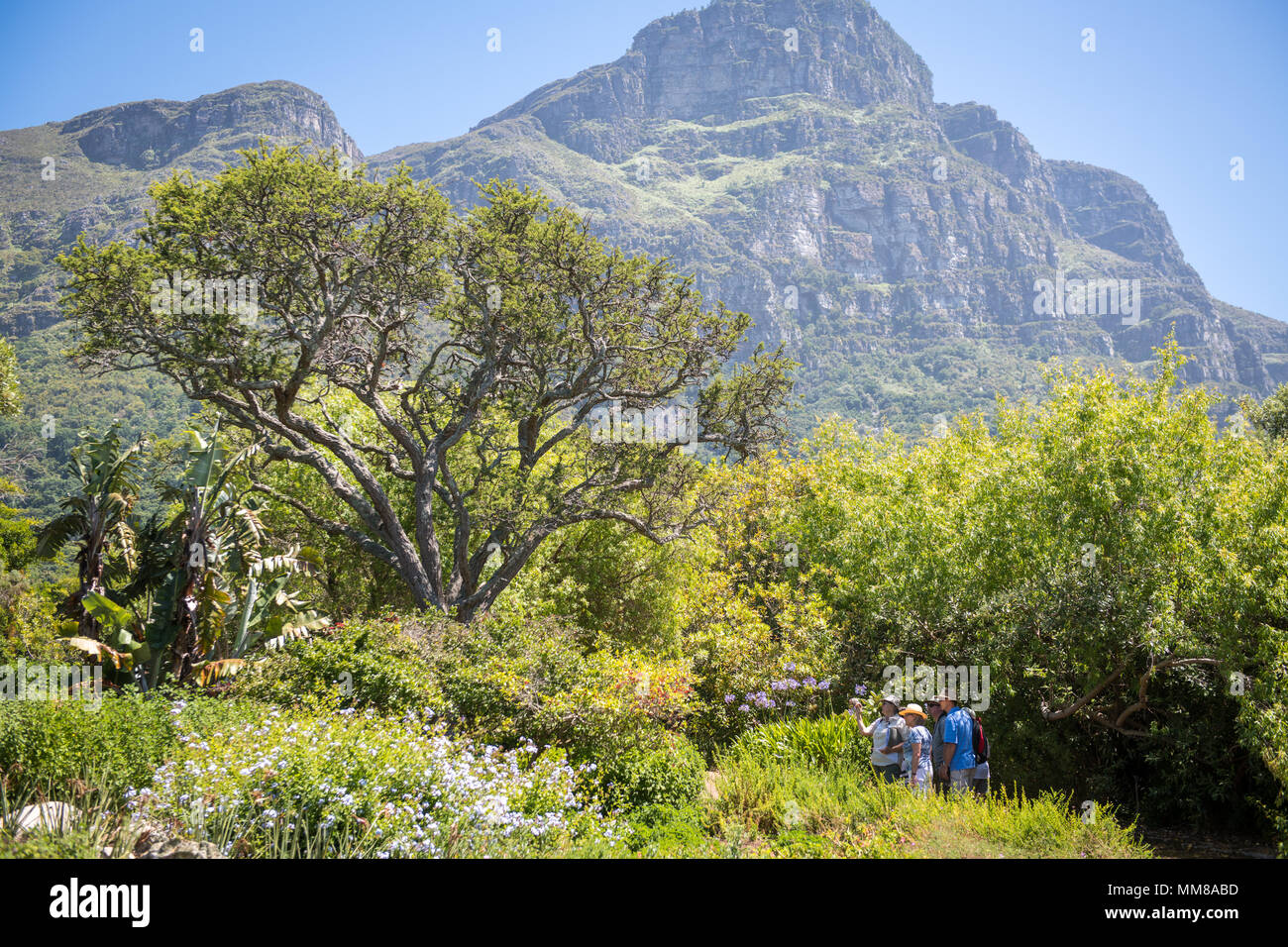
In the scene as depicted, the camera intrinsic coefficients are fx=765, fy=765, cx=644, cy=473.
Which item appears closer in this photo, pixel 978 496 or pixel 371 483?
pixel 978 496

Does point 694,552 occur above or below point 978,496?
below

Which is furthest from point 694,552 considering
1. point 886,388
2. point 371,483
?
point 886,388

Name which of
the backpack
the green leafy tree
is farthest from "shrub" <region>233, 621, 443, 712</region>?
the green leafy tree

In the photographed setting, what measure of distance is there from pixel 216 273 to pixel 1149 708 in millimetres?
15986

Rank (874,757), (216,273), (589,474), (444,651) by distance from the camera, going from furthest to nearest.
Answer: (589,474) → (216,273) → (444,651) → (874,757)

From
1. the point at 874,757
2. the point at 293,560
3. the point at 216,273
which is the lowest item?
the point at 874,757

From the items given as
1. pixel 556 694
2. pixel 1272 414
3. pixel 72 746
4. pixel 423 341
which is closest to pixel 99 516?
pixel 423 341

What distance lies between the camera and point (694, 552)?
17.9 m

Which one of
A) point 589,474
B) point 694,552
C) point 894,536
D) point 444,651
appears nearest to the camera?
point 444,651

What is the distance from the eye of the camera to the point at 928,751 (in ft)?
28.4

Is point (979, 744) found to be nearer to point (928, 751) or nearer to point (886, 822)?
point (928, 751)

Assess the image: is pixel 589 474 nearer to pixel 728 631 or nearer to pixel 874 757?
pixel 728 631

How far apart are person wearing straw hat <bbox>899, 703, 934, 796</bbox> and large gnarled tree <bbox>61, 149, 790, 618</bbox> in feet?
24.9

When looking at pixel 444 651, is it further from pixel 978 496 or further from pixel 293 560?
pixel 978 496
